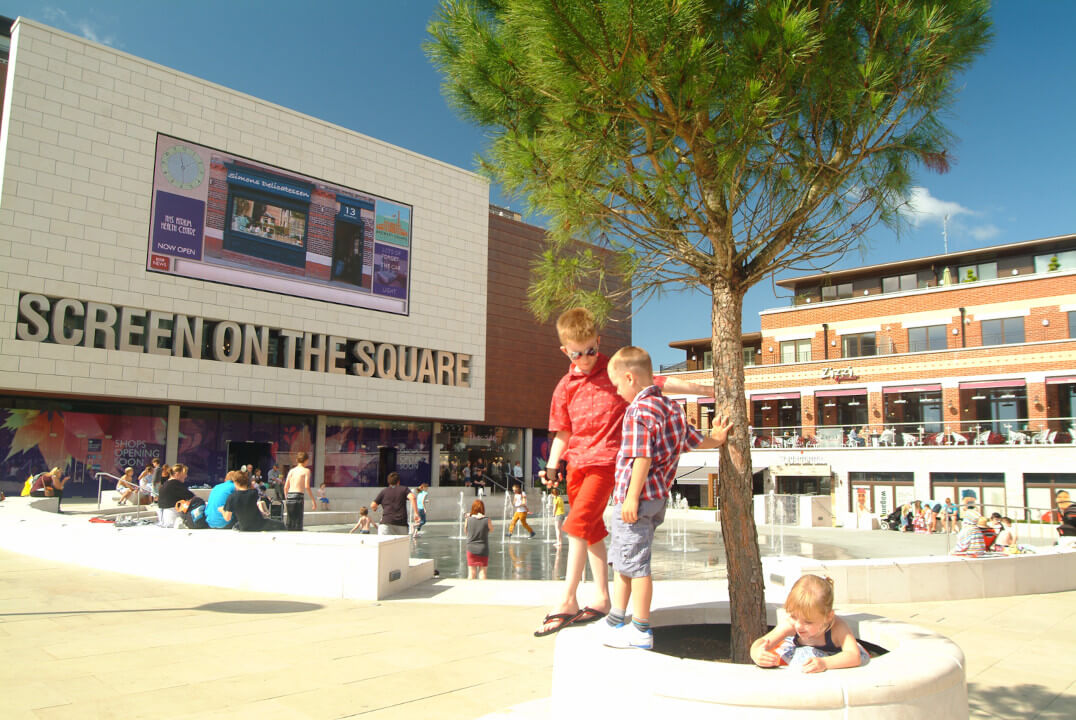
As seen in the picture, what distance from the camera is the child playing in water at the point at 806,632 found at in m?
3.48

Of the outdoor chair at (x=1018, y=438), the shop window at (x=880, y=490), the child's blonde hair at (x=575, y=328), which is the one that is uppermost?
the child's blonde hair at (x=575, y=328)

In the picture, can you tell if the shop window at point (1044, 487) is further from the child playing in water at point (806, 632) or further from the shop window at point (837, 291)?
the child playing in water at point (806, 632)

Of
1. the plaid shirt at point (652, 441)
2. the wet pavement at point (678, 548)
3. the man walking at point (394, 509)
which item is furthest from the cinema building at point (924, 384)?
the plaid shirt at point (652, 441)

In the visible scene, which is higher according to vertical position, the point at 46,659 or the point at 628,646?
the point at 628,646

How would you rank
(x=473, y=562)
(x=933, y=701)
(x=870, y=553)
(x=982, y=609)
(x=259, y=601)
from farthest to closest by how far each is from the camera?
(x=870, y=553), (x=473, y=562), (x=982, y=609), (x=259, y=601), (x=933, y=701)

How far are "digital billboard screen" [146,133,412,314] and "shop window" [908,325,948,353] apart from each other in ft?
83.4

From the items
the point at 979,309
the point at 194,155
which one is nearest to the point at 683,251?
the point at 194,155

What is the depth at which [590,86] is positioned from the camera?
180 inches

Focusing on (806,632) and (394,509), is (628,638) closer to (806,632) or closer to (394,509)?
(806,632)

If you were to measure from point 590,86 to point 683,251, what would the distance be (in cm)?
158

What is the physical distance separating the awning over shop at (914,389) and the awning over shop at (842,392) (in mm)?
1011

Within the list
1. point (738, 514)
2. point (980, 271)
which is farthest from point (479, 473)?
point (738, 514)

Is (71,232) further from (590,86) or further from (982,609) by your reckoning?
(982,609)

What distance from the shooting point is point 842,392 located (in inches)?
1416
